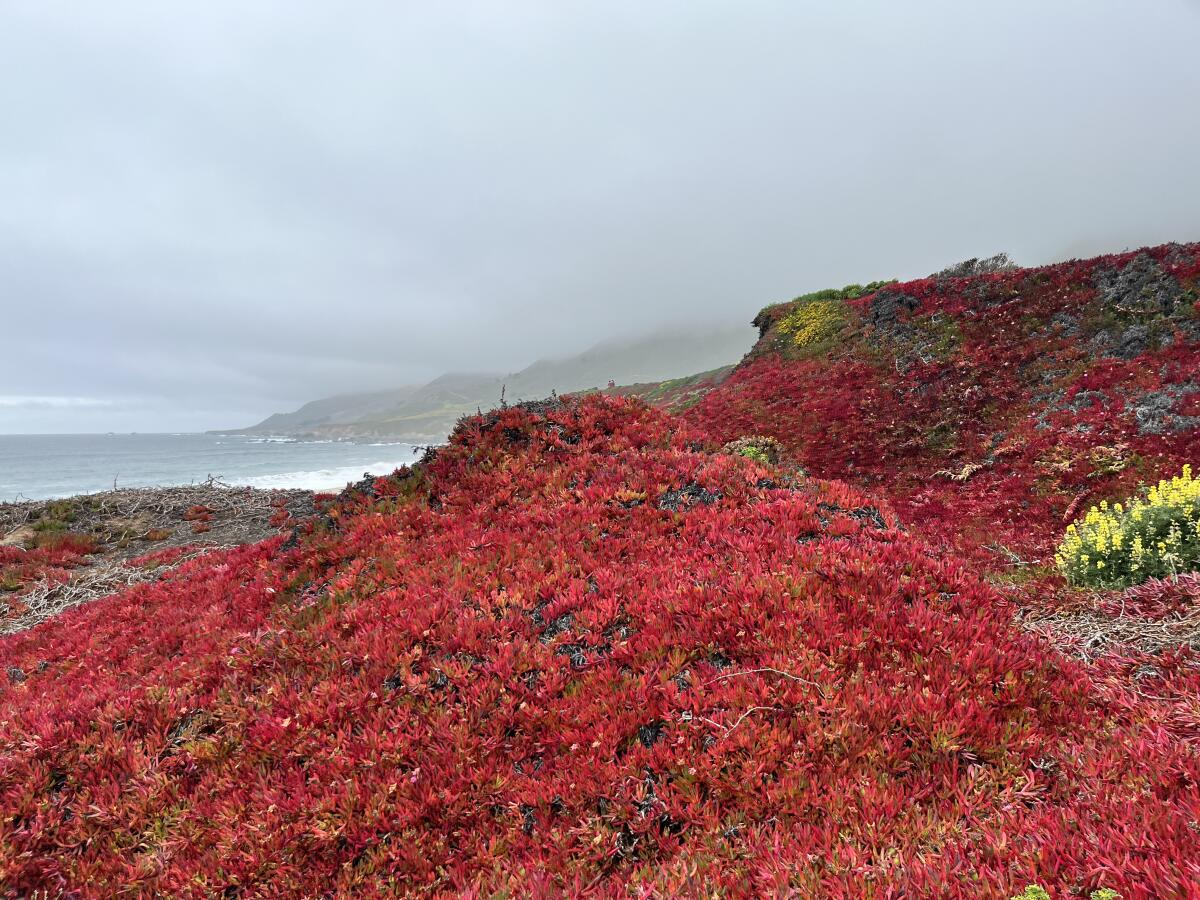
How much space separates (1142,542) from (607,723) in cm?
828

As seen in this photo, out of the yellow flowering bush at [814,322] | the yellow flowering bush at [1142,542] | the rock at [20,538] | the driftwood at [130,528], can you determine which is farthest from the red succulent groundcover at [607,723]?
the yellow flowering bush at [814,322]

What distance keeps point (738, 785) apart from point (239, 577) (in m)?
10.4

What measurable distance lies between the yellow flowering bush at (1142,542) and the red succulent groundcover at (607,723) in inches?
25.8

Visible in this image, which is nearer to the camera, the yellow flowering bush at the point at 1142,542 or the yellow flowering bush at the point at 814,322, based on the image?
the yellow flowering bush at the point at 1142,542

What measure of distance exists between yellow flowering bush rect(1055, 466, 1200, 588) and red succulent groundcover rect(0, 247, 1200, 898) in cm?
66

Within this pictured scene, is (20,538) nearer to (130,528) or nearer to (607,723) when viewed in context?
(130,528)

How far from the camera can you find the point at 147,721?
5195 mm

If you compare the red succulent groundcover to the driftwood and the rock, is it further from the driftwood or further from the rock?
the rock

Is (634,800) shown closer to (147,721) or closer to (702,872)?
(702,872)

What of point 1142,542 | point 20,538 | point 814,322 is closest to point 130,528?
point 20,538

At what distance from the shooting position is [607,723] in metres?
4.19

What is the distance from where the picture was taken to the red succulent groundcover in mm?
3070

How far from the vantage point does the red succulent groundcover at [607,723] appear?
307cm

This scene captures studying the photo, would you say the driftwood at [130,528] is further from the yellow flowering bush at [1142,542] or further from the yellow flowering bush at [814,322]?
the yellow flowering bush at [814,322]
